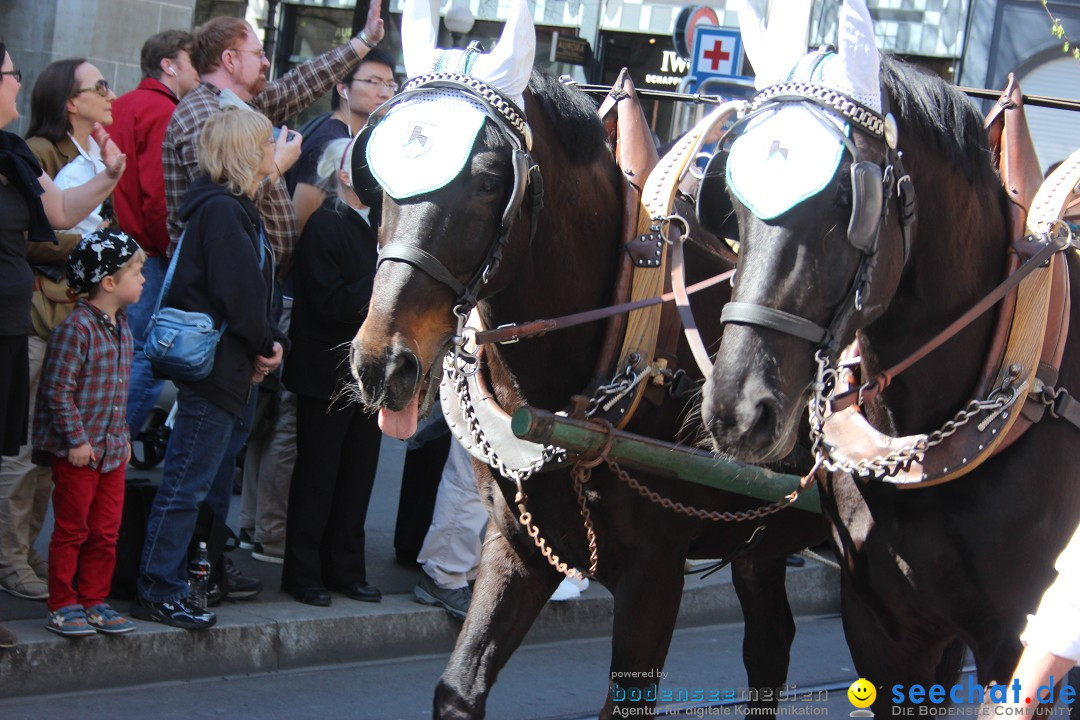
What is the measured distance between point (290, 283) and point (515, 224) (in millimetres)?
3465

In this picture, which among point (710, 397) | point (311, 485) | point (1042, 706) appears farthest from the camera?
point (311, 485)

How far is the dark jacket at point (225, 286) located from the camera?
200 inches

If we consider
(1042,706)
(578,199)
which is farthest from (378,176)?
(1042,706)

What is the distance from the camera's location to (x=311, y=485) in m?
5.73

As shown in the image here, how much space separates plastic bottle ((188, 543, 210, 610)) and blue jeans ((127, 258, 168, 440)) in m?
0.63

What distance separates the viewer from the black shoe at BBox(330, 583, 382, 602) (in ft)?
19.3

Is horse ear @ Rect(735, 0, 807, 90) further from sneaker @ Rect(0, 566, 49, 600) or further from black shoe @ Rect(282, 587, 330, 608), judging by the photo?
sneaker @ Rect(0, 566, 49, 600)

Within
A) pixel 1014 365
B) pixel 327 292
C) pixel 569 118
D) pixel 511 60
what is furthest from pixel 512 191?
pixel 327 292

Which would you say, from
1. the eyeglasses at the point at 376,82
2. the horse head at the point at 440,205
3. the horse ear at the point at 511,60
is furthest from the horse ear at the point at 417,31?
the eyeglasses at the point at 376,82

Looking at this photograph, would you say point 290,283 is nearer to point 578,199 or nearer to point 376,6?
point 376,6

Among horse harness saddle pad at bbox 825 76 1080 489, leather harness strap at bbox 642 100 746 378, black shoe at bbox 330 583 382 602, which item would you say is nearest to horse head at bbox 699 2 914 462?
A: horse harness saddle pad at bbox 825 76 1080 489

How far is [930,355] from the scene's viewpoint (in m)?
3.11

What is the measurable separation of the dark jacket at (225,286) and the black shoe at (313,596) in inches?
37.0

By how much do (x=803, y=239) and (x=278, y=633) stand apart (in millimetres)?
3355
